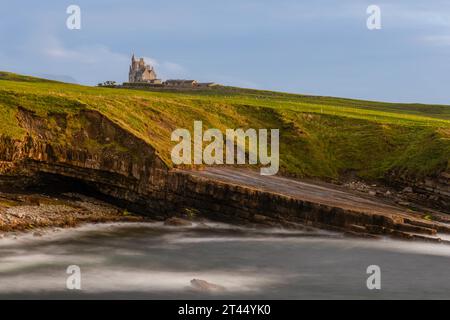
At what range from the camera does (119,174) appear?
5597 centimetres

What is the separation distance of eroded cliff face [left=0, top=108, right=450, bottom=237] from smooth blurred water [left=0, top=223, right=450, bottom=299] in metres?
2.77

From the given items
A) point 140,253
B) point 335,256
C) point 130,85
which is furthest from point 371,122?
point 130,85

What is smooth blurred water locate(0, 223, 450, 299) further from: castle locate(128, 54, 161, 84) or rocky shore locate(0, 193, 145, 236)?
castle locate(128, 54, 161, 84)

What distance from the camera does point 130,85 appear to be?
437 ft

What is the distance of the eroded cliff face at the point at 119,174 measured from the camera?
2063 inches

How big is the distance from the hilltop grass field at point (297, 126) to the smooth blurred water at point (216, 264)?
12.9m

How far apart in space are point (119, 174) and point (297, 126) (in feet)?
97.3

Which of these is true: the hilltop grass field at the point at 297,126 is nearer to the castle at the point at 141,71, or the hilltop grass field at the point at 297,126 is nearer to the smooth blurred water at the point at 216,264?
the smooth blurred water at the point at 216,264

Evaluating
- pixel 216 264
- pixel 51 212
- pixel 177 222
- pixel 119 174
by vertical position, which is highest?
pixel 119 174

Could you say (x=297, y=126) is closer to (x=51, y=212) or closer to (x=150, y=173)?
(x=150, y=173)

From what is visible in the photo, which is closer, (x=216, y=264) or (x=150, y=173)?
(x=216, y=264)

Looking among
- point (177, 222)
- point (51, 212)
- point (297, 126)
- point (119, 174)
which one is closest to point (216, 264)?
point (177, 222)

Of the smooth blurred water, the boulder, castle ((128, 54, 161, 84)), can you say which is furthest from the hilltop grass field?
castle ((128, 54, 161, 84))

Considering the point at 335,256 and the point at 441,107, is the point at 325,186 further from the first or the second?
the point at 441,107
